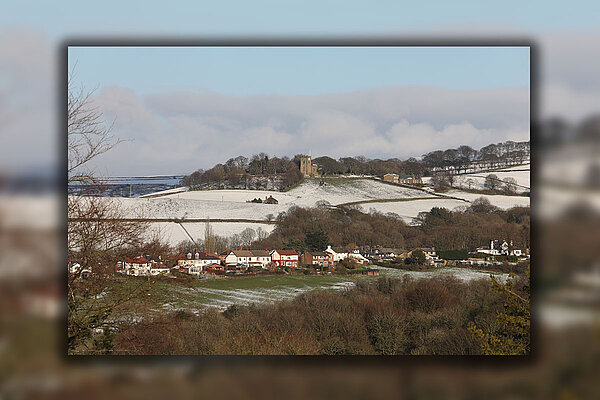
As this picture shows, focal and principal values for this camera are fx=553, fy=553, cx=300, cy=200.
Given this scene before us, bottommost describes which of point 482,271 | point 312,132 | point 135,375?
point 135,375

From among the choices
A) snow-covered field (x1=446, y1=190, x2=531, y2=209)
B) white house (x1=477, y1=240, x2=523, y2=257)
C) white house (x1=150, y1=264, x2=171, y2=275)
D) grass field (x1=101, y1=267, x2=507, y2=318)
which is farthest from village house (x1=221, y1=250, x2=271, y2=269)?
white house (x1=477, y1=240, x2=523, y2=257)

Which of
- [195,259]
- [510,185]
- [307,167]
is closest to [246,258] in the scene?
[195,259]

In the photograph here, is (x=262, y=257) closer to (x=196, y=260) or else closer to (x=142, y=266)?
(x=196, y=260)

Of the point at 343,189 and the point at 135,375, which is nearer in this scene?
the point at 135,375

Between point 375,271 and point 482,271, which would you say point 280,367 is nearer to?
point 375,271

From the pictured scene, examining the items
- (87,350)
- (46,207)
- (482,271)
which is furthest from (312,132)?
(87,350)
